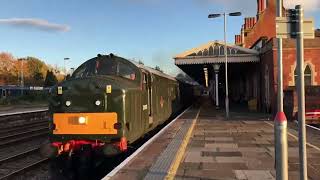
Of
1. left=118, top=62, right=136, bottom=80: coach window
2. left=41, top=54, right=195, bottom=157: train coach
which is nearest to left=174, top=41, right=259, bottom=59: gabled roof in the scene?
left=118, top=62, right=136, bottom=80: coach window

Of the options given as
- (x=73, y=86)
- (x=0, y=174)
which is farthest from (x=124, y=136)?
(x=0, y=174)

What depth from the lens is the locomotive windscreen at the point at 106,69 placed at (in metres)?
13.1

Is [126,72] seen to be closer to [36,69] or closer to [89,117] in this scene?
[89,117]

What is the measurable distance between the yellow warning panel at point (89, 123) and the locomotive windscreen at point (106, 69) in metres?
2.02

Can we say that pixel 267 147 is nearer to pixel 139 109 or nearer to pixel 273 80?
pixel 139 109

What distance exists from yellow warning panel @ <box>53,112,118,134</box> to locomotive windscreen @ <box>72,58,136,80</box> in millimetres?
2019

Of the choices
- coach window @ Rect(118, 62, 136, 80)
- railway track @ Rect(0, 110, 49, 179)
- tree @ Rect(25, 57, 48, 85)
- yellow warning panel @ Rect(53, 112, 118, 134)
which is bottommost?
railway track @ Rect(0, 110, 49, 179)

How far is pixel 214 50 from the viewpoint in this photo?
38.3m

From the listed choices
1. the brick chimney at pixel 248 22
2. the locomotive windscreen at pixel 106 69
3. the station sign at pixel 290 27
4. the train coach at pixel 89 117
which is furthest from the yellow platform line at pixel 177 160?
the brick chimney at pixel 248 22

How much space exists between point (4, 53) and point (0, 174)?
13588cm

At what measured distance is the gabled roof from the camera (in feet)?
124

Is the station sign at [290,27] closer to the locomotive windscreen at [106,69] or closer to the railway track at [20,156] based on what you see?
the locomotive windscreen at [106,69]

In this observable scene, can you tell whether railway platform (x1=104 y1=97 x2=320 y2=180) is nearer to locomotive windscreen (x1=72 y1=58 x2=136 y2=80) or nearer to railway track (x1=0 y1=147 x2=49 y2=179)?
locomotive windscreen (x1=72 y1=58 x2=136 y2=80)

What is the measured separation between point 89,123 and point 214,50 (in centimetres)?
2810
